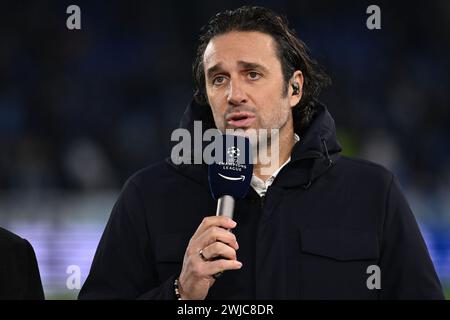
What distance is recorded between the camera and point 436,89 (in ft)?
33.6

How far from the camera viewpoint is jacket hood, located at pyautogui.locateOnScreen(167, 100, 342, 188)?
103 inches

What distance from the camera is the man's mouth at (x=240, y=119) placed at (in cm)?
257

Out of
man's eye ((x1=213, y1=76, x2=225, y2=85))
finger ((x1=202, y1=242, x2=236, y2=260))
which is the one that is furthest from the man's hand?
man's eye ((x1=213, y1=76, x2=225, y2=85))

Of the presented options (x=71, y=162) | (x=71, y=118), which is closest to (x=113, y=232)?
(x=71, y=162)

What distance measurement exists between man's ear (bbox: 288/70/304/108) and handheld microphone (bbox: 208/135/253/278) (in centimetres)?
47

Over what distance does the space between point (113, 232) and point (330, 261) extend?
2.15 ft

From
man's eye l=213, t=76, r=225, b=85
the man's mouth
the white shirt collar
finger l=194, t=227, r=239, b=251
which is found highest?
man's eye l=213, t=76, r=225, b=85

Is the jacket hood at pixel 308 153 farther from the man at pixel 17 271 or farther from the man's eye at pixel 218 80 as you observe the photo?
the man at pixel 17 271

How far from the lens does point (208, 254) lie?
7.01 feet

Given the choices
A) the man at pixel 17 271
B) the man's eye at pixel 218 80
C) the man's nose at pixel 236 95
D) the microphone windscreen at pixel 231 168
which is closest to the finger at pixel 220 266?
the microphone windscreen at pixel 231 168

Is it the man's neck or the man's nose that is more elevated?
the man's nose

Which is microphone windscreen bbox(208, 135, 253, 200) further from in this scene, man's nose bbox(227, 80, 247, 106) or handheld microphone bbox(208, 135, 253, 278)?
man's nose bbox(227, 80, 247, 106)

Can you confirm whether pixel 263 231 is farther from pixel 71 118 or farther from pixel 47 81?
pixel 47 81

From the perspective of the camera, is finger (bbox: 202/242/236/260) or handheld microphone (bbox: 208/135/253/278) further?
handheld microphone (bbox: 208/135/253/278)
